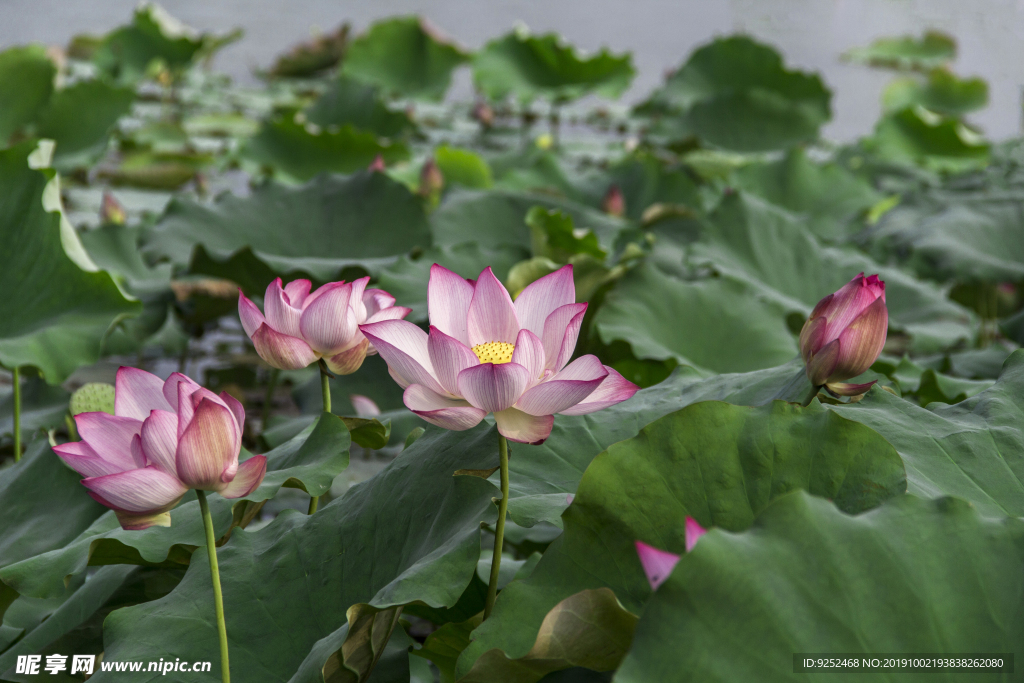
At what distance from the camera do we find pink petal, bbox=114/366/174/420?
0.72m

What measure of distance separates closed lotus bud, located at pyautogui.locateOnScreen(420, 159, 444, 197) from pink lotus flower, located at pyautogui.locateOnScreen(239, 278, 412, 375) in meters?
1.78

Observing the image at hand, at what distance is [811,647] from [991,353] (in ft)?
5.08

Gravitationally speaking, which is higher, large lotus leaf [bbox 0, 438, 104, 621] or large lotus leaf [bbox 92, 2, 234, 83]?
large lotus leaf [bbox 0, 438, 104, 621]

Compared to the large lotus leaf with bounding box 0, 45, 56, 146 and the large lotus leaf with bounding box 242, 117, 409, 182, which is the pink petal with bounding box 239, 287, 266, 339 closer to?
the large lotus leaf with bounding box 242, 117, 409, 182

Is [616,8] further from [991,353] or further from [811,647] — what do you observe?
[811,647]

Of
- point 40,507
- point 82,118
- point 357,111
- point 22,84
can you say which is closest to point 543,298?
point 40,507

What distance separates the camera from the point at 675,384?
1046mm

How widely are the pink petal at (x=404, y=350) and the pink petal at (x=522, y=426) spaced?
6cm

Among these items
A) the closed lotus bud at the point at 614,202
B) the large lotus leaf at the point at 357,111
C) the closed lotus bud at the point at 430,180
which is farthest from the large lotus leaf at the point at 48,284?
the large lotus leaf at the point at 357,111

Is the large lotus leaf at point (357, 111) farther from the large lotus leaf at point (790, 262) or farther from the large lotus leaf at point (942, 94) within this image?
the large lotus leaf at point (942, 94)

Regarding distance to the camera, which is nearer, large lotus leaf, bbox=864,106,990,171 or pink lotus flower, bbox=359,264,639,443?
pink lotus flower, bbox=359,264,639,443

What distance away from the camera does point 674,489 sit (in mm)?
676

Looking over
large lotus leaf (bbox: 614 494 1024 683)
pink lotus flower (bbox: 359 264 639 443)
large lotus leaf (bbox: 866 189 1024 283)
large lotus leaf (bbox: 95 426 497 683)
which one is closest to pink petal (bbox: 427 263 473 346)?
pink lotus flower (bbox: 359 264 639 443)

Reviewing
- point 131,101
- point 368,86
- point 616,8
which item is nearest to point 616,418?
point 131,101
